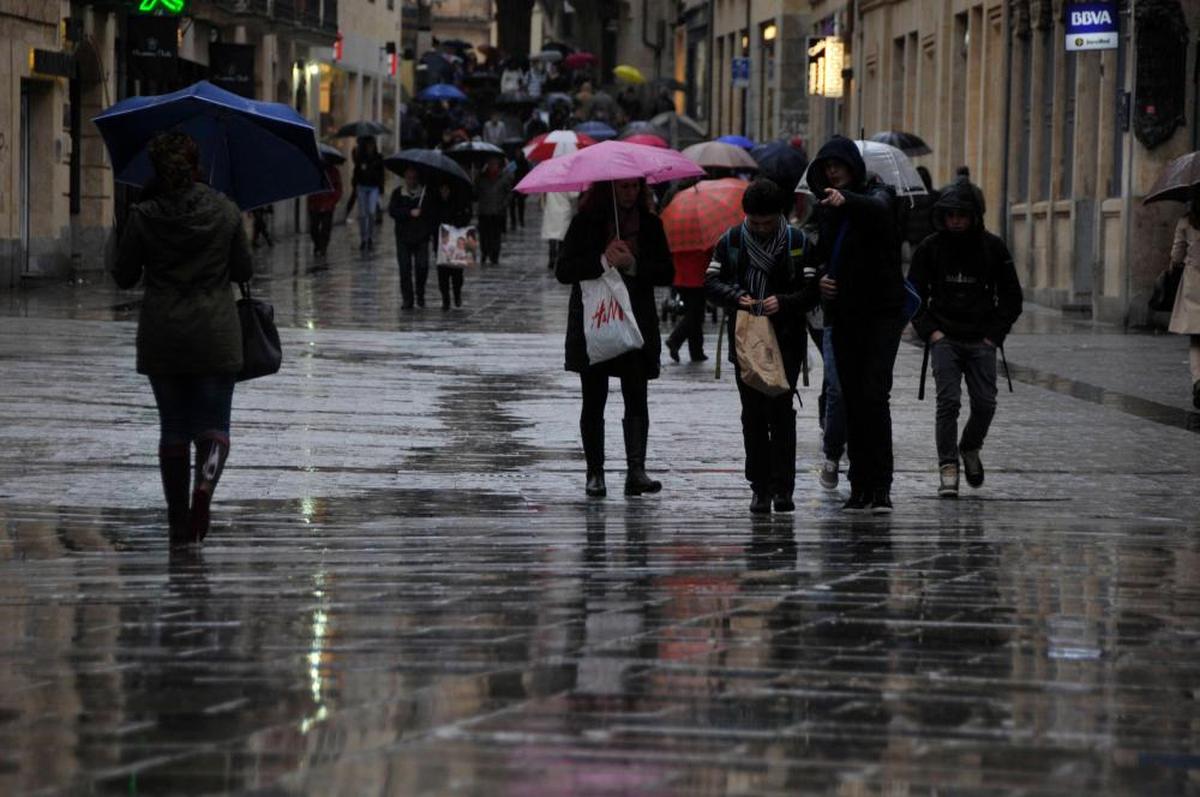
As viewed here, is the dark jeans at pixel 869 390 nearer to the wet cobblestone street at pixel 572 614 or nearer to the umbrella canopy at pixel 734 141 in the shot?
the wet cobblestone street at pixel 572 614

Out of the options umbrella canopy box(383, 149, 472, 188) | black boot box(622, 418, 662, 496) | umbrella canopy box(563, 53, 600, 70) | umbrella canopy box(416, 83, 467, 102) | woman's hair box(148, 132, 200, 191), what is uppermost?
umbrella canopy box(563, 53, 600, 70)

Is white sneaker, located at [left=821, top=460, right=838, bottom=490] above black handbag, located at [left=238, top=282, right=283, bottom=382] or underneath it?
underneath

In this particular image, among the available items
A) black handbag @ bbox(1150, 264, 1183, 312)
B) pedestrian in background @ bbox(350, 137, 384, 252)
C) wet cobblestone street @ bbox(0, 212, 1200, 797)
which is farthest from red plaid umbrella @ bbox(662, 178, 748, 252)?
pedestrian in background @ bbox(350, 137, 384, 252)

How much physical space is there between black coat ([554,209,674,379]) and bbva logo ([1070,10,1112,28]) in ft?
50.2

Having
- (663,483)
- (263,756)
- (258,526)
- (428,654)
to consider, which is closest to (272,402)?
(663,483)

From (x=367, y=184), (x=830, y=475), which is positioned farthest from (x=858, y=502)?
(x=367, y=184)

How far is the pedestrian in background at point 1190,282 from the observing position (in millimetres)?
17875

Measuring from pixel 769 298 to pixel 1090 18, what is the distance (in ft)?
53.2

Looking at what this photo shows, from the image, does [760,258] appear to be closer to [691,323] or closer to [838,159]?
[838,159]

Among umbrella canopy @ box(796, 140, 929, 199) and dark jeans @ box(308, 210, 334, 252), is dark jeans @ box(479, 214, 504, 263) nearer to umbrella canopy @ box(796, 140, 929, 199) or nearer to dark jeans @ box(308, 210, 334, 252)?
dark jeans @ box(308, 210, 334, 252)

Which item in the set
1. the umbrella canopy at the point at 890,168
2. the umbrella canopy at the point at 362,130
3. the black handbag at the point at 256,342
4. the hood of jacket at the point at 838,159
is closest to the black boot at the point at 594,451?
the hood of jacket at the point at 838,159

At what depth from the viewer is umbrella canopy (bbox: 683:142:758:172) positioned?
101ft

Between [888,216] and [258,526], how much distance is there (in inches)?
130

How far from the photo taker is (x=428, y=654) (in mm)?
7484
